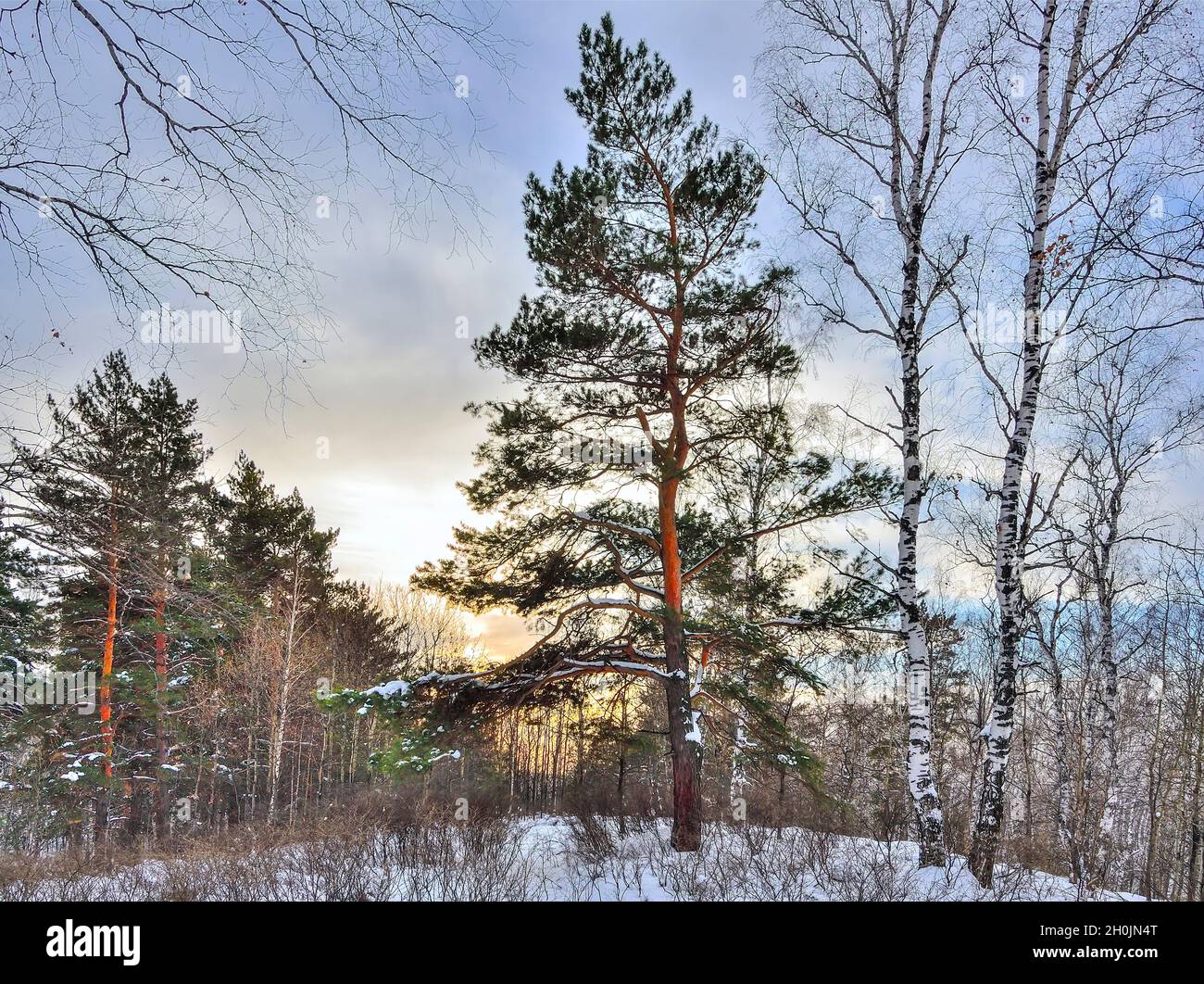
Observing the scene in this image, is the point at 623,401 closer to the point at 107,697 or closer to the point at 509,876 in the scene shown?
the point at 509,876

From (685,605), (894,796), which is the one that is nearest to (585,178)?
(685,605)

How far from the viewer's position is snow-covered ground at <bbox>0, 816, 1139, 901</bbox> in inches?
233

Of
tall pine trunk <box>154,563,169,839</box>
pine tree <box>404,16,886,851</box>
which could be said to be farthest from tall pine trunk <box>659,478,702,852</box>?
tall pine trunk <box>154,563,169,839</box>

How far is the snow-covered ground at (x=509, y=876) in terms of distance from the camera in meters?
5.92

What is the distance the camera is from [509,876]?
6.85 meters

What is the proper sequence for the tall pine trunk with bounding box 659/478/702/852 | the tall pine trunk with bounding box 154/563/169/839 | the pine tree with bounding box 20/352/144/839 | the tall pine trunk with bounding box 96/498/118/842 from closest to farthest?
1. the pine tree with bounding box 20/352/144/839
2. the tall pine trunk with bounding box 659/478/702/852
3. the tall pine trunk with bounding box 96/498/118/842
4. the tall pine trunk with bounding box 154/563/169/839

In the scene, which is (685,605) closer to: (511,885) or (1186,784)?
(511,885)

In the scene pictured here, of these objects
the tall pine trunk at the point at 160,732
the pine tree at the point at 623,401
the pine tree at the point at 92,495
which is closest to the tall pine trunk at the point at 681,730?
the pine tree at the point at 623,401

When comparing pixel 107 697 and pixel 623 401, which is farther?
pixel 107 697

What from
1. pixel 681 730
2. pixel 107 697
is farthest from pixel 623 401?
pixel 107 697

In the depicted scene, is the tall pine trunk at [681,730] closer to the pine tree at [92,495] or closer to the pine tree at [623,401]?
the pine tree at [623,401]

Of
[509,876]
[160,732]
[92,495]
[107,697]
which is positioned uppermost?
[92,495]

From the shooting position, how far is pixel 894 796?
21672 mm

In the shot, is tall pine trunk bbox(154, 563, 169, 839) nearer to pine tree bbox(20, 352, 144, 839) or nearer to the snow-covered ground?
the snow-covered ground
